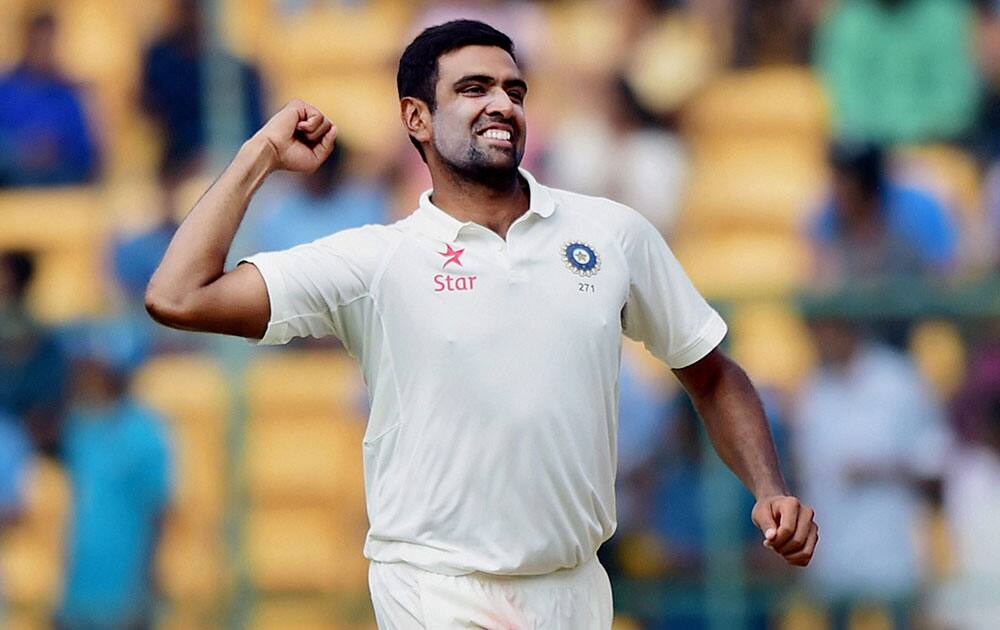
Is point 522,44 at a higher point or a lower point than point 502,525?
higher

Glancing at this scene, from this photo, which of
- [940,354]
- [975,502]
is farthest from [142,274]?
[975,502]

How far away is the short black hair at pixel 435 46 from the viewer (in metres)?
4.65

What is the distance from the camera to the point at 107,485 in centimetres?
895

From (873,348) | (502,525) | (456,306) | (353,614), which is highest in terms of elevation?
(456,306)

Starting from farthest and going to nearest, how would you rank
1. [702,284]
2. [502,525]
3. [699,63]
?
[699,63] → [702,284] → [502,525]

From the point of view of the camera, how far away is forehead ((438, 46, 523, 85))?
15.1 feet

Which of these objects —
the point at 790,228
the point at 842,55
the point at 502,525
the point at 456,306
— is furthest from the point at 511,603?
the point at 842,55

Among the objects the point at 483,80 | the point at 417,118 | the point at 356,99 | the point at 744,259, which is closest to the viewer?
the point at 483,80

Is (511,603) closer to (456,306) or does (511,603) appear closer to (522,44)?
(456,306)

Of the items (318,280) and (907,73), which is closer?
(318,280)

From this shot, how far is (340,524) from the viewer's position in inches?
360

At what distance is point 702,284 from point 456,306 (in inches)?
196

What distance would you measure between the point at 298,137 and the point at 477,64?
0.48m

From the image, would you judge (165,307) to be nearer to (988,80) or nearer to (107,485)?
(107,485)
